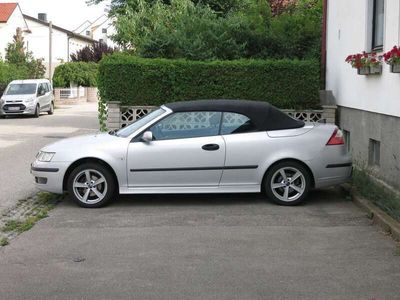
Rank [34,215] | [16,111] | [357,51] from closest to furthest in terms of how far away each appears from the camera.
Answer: [34,215]
[357,51]
[16,111]

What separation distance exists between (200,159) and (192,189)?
43cm

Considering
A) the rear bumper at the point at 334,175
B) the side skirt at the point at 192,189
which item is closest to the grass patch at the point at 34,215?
the side skirt at the point at 192,189

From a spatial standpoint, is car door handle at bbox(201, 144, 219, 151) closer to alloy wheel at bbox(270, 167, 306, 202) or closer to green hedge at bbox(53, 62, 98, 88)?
alloy wheel at bbox(270, 167, 306, 202)

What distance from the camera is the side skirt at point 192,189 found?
884 cm

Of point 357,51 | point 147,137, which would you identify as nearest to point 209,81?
point 357,51

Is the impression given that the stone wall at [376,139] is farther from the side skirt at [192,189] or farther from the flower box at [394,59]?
the side skirt at [192,189]

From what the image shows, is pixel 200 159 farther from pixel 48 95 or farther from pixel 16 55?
pixel 16 55

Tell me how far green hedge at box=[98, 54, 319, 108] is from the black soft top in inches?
175

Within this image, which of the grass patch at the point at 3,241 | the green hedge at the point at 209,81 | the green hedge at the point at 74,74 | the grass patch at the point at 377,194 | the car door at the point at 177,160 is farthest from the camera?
the green hedge at the point at 74,74

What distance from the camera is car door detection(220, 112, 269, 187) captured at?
347 inches

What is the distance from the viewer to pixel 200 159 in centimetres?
879

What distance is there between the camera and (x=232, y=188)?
8922 millimetres

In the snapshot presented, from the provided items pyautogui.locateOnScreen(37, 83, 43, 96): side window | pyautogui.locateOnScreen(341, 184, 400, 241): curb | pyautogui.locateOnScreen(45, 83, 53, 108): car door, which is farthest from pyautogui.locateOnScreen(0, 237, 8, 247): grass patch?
pyautogui.locateOnScreen(45, 83, 53, 108): car door

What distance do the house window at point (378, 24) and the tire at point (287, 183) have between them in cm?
256
